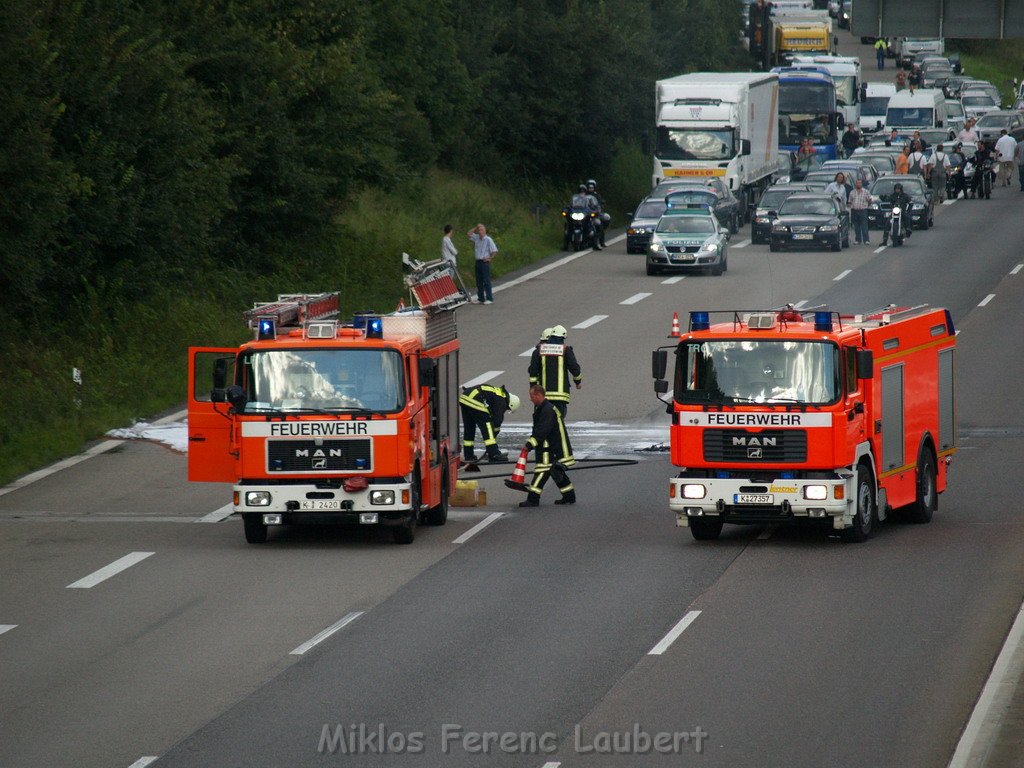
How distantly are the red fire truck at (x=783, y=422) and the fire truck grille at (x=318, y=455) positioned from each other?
2.93 m

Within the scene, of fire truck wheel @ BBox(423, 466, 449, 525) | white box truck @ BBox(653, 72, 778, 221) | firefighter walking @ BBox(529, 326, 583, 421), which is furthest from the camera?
white box truck @ BBox(653, 72, 778, 221)

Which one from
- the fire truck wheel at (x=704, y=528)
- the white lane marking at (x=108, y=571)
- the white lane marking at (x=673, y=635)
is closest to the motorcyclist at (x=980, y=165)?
the fire truck wheel at (x=704, y=528)

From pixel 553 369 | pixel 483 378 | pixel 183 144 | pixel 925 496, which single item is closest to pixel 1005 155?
pixel 483 378

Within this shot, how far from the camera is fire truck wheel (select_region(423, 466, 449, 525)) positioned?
2044cm

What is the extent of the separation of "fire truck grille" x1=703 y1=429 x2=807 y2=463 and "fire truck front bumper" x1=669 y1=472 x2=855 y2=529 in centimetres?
21

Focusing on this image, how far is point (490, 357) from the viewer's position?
33.4m

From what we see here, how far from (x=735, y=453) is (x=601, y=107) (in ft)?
138

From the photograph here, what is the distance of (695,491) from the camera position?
18.6 metres

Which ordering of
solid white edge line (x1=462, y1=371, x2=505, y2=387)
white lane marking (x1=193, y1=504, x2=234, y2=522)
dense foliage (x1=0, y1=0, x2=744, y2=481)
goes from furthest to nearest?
solid white edge line (x1=462, y1=371, x2=505, y2=387)
dense foliage (x1=0, y1=0, x2=744, y2=481)
white lane marking (x1=193, y1=504, x2=234, y2=522)

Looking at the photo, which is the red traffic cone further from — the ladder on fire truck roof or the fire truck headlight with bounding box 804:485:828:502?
the fire truck headlight with bounding box 804:485:828:502

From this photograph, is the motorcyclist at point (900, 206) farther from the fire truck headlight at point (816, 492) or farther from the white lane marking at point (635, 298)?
the fire truck headlight at point (816, 492)

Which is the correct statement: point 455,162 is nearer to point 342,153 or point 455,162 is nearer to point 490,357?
point 342,153

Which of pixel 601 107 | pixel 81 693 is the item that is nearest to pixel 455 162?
pixel 601 107

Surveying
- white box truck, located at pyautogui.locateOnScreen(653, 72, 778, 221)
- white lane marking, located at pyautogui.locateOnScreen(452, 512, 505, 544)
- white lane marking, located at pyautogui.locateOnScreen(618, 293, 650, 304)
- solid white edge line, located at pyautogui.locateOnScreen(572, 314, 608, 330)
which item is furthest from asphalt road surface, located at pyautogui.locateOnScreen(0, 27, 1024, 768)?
white box truck, located at pyautogui.locateOnScreen(653, 72, 778, 221)
